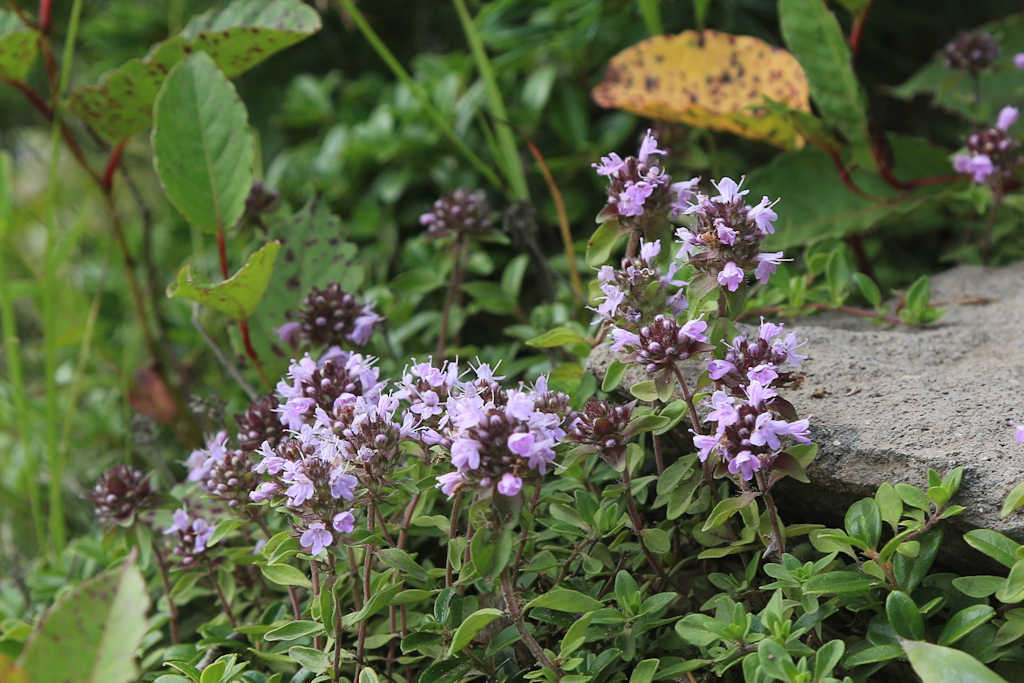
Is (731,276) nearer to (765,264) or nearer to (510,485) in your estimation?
(765,264)

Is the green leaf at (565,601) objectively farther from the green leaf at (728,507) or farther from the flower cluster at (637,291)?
the flower cluster at (637,291)

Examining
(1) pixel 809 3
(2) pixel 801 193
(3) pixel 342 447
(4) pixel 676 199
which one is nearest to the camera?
(3) pixel 342 447

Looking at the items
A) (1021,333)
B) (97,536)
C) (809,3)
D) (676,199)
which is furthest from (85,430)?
(1021,333)

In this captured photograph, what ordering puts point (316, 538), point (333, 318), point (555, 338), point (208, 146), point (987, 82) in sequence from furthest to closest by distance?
point (987, 82), point (208, 146), point (333, 318), point (555, 338), point (316, 538)

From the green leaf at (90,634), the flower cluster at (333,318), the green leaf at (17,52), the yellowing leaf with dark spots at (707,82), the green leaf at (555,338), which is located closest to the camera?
the green leaf at (90,634)

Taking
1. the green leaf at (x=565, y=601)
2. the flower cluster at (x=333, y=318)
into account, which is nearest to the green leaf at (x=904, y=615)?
the green leaf at (x=565, y=601)

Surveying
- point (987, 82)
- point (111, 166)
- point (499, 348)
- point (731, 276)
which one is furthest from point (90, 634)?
point (987, 82)

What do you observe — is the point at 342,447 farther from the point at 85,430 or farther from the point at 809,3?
the point at 85,430
